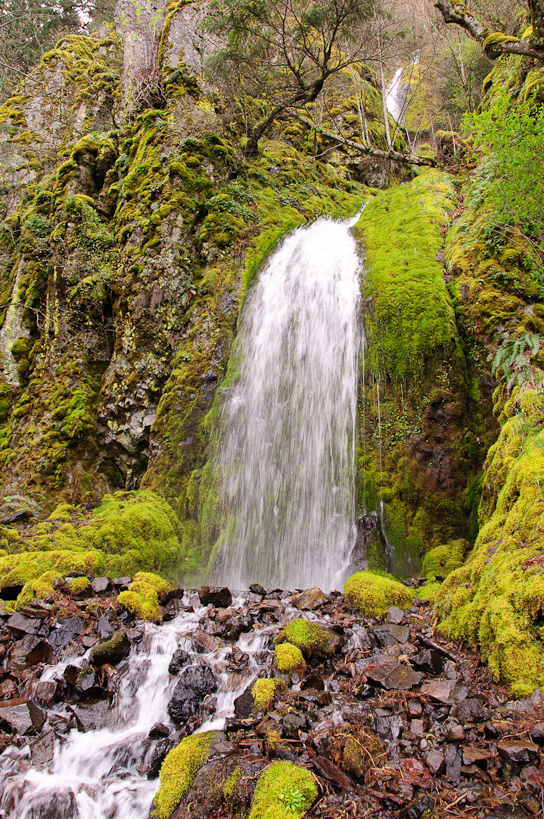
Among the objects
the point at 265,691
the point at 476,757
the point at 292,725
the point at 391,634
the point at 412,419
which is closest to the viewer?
the point at 476,757

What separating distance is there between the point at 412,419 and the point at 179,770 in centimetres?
527

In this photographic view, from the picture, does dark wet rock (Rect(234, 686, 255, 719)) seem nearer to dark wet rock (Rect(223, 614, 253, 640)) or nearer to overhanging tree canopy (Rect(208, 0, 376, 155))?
dark wet rock (Rect(223, 614, 253, 640))

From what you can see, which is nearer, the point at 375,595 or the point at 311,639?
the point at 311,639

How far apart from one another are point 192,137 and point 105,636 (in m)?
11.6

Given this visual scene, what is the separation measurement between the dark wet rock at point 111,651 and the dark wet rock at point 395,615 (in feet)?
8.41

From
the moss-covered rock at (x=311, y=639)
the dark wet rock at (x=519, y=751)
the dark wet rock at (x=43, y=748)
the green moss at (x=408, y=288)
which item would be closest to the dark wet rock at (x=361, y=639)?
the moss-covered rock at (x=311, y=639)

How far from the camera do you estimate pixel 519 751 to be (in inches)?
80.4

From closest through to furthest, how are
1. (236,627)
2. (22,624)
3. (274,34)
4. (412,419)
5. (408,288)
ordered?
(22,624) < (236,627) < (412,419) < (408,288) < (274,34)

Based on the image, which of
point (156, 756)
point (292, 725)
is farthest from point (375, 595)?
point (156, 756)

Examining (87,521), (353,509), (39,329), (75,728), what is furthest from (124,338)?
(75,728)

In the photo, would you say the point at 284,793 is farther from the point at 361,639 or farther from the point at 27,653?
the point at 27,653

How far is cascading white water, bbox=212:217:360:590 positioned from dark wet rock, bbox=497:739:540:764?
3.93m

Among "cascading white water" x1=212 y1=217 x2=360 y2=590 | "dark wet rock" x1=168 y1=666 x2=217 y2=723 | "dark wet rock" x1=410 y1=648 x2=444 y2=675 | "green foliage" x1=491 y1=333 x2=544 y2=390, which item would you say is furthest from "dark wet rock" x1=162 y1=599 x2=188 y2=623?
"green foliage" x1=491 y1=333 x2=544 y2=390

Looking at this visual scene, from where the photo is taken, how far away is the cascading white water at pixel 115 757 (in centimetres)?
251
